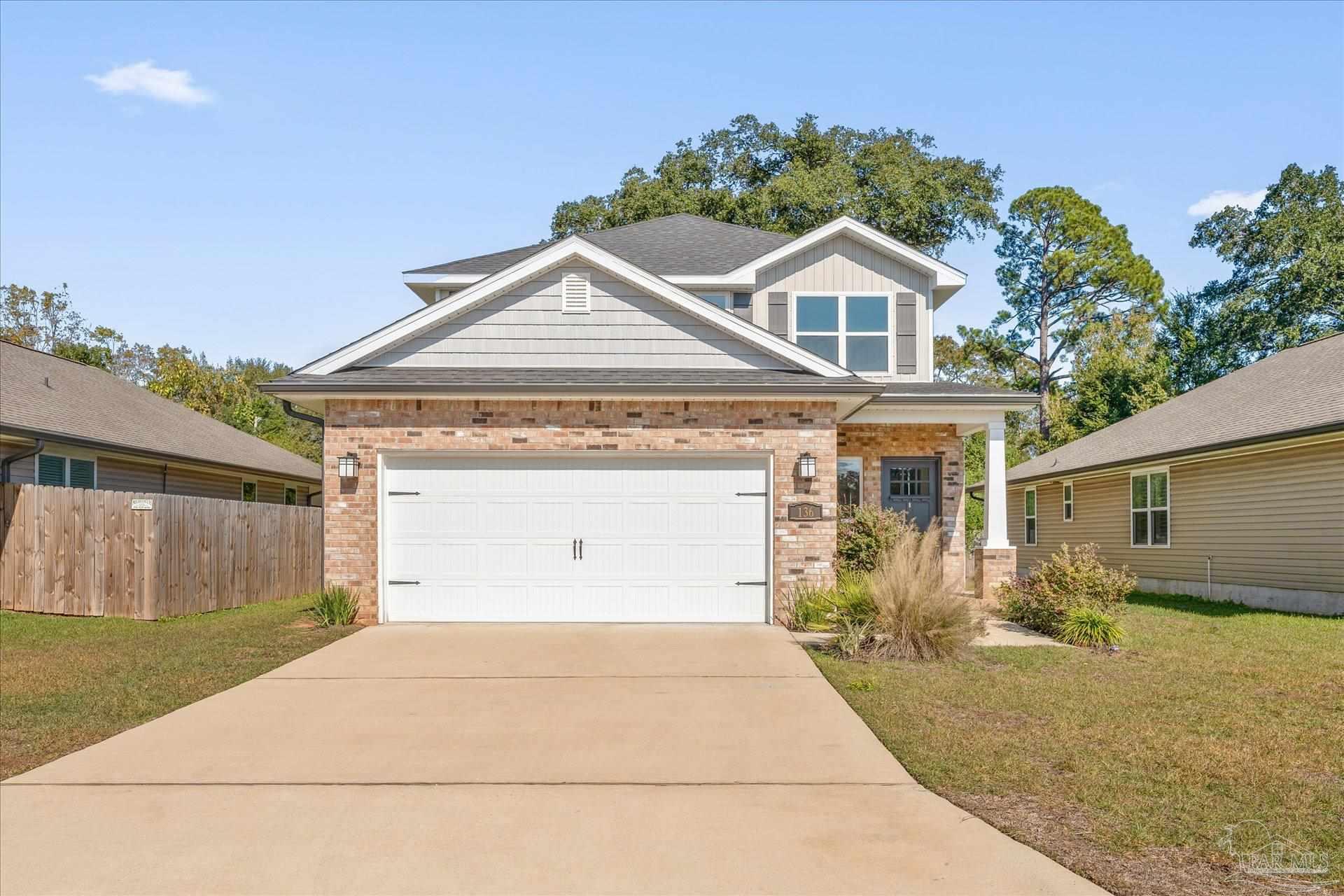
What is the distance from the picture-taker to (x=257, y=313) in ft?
95.2

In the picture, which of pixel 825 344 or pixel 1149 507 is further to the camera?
pixel 1149 507

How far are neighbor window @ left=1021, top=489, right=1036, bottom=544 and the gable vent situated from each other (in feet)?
61.8

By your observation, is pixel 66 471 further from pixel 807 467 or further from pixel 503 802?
pixel 503 802

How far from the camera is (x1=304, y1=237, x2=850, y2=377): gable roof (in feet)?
44.1

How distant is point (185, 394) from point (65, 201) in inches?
885

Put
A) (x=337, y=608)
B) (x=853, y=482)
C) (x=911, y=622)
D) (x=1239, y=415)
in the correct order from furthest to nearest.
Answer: (x=1239, y=415) < (x=853, y=482) < (x=337, y=608) < (x=911, y=622)

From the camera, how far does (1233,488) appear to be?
17484 mm

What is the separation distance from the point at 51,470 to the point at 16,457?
1.62 m

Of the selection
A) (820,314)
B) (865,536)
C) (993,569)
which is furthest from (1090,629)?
(820,314)

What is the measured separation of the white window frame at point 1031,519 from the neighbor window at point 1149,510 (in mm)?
6163

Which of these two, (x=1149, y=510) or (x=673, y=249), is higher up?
(x=673, y=249)

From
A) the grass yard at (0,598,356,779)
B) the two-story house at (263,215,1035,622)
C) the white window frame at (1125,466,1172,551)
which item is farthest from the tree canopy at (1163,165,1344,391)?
the grass yard at (0,598,356,779)

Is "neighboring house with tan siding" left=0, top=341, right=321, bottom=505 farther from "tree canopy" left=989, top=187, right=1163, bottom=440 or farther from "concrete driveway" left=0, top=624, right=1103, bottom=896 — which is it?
"tree canopy" left=989, top=187, right=1163, bottom=440

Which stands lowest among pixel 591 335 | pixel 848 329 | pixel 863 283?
pixel 591 335
